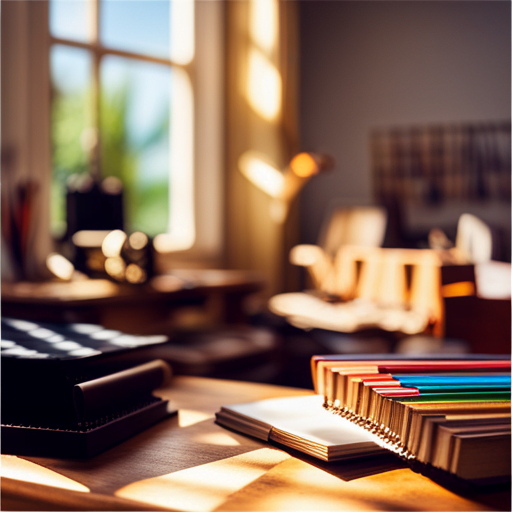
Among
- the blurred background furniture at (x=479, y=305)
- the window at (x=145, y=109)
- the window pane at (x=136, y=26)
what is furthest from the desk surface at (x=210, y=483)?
the window pane at (x=136, y=26)

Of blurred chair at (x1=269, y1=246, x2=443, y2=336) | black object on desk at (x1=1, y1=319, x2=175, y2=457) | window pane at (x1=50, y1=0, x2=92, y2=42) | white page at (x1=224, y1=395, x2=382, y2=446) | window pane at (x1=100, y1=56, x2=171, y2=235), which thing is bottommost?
blurred chair at (x1=269, y1=246, x2=443, y2=336)

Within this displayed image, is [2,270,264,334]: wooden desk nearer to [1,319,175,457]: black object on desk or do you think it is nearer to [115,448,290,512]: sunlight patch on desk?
[1,319,175,457]: black object on desk

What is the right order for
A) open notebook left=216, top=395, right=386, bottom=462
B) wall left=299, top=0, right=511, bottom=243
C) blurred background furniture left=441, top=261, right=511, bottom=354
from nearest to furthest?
1. open notebook left=216, top=395, right=386, bottom=462
2. blurred background furniture left=441, top=261, right=511, bottom=354
3. wall left=299, top=0, right=511, bottom=243

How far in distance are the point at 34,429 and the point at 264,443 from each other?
27cm

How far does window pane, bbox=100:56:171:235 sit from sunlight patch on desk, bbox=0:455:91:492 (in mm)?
3218

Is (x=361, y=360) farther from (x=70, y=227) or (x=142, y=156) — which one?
(x=142, y=156)

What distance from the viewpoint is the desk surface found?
0.59 m

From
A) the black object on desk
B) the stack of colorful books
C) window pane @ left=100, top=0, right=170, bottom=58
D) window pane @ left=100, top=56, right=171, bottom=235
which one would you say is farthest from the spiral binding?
window pane @ left=100, top=0, right=170, bottom=58

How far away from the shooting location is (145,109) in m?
4.12

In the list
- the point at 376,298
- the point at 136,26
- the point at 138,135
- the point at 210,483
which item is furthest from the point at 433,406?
the point at 136,26

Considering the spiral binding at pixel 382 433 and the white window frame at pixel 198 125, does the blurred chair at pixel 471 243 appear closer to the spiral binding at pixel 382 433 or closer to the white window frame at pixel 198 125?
the white window frame at pixel 198 125

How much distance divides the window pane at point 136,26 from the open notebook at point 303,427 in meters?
3.41

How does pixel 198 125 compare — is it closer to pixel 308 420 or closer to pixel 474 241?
pixel 474 241

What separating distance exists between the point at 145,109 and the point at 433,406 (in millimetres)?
3764
